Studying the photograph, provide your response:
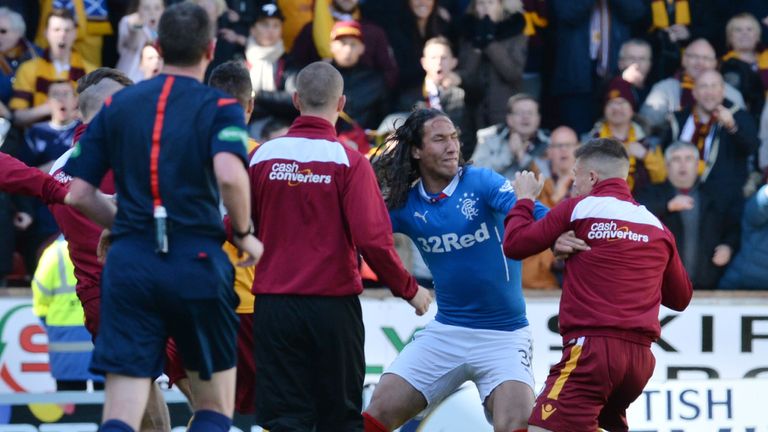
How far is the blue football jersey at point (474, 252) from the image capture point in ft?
26.4

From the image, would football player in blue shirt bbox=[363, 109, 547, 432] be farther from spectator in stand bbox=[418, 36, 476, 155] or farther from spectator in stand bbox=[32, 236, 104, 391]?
spectator in stand bbox=[418, 36, 476, 155]

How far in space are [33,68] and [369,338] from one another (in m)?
3.58

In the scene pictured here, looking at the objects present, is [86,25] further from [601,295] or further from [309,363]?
[601,295]

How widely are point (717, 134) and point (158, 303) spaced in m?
7.45

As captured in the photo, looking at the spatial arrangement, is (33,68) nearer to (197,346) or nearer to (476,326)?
(476,326)

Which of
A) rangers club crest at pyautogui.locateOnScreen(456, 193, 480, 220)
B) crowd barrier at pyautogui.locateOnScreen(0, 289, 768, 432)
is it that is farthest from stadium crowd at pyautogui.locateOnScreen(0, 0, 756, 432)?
crowd barrier at pyautogui.locateOnScreen(0, 289, 768, 432)

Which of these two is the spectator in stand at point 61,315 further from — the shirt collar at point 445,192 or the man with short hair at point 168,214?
the man with short hair at point 168,214

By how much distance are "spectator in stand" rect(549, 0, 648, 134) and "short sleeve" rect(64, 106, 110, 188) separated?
7445mm

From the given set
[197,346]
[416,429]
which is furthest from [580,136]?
[197,346]

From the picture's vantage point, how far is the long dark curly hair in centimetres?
830

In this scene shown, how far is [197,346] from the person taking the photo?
6.29m

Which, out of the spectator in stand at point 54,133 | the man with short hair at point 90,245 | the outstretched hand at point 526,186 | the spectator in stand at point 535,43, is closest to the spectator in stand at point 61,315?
the spectator in stand at point 54,133

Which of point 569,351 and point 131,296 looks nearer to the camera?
point 131,296

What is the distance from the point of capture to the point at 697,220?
1223 centimetres
